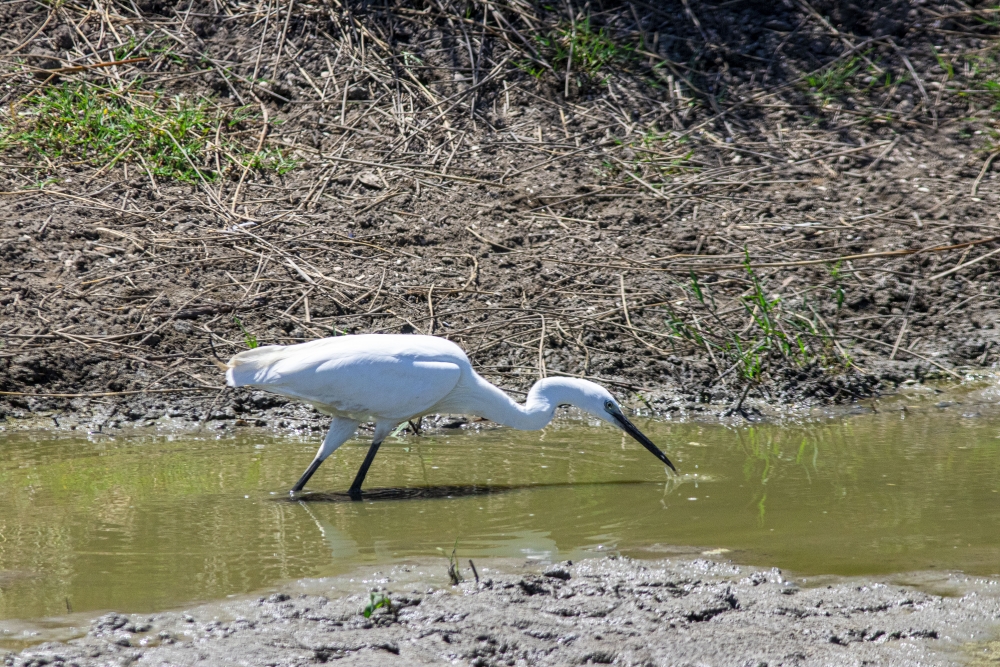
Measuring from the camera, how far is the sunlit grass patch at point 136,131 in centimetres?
922

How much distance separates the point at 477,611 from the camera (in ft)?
11.5

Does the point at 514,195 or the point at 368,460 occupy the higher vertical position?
the point at 514,195

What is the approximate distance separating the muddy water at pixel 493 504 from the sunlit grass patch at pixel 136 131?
3.50m

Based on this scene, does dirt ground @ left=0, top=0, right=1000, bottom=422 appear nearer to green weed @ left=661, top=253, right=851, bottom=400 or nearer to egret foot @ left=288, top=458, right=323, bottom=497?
green weed @ left=661, top=253, right=851, bottom=400

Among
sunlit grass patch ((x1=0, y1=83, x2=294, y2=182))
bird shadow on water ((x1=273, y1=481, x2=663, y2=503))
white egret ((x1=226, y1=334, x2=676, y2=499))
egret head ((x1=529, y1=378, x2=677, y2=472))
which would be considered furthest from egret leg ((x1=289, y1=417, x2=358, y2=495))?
sunlit grass patch ((x1=0, y1=83, x2=294, y2=182))

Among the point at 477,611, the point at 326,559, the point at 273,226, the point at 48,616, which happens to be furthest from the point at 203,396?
the point at 477,611

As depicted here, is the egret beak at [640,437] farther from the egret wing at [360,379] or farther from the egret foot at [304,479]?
the egret foot at [304,479]

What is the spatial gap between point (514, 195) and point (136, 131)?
10.9 ft

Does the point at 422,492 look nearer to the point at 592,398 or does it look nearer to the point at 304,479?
the point at 304,479

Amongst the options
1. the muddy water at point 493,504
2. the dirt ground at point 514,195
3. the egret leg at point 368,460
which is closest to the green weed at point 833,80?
the dirt ground at point 514,195

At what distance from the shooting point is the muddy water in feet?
13.6

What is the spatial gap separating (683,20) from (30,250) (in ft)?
22.0

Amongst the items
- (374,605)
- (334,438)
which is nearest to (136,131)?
(334,438)

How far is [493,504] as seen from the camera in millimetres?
5176
